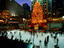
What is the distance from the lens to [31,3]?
298 ft

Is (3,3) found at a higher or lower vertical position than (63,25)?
higher

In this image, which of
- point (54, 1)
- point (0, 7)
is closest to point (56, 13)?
point (54, 1)

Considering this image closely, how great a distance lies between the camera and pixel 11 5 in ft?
243

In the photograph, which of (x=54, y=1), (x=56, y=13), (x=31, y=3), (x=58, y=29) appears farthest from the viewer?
(x=31, y=3)

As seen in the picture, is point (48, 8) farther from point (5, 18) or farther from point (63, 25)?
point (63, 25)

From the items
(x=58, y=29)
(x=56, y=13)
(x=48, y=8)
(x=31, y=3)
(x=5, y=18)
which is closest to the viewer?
(x=58, y=29)

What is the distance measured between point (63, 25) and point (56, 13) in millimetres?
33215

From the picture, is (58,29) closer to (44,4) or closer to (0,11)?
(0,11)

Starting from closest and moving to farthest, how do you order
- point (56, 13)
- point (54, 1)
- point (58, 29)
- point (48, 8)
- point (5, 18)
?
point (58, 29), point (5, 18), point (56, 13), point (54, 1), point (48, 8)

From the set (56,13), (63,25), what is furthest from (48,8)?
(63,25)

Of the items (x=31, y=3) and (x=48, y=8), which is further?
(x=31, y=3)

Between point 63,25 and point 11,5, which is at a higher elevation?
point 11,5

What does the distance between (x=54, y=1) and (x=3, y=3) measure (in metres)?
Answer: 29.9

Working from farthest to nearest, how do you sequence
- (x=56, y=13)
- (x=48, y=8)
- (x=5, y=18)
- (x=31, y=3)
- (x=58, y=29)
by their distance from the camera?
(x=31, y=3) < (x=48, y=8) < (x=56, y=13) < (x=5, y=18) < (x=58, y=29)
